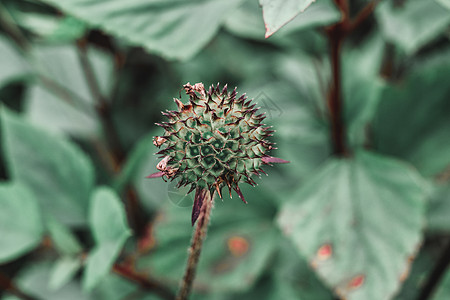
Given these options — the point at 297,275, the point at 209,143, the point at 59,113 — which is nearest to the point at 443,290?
the point at 297,275

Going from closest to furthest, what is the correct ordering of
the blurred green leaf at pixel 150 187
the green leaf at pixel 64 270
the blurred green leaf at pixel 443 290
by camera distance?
the green leaf at pixel 64 270 < the blurred green leaf at pixel 443 290 < the blurred green leaf at pixel 150 187

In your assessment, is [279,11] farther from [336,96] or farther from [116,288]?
[116,288]

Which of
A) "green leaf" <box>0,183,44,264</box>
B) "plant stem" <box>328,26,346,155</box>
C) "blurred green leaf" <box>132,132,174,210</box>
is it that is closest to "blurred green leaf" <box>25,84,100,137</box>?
"blurred green leaf" <box>132,132,174,210</box>

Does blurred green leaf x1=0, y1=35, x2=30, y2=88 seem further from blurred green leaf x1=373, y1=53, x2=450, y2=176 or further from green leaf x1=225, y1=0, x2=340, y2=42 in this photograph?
blurred green leaf x1=373, y1=53, x2=450, y2=176

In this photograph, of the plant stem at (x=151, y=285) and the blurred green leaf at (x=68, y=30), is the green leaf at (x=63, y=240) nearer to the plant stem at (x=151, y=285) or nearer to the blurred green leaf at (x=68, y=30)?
Answer: the plant stem at (x=151, y=285)

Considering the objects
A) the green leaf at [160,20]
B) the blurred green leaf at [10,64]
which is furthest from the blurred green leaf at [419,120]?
the blurred green leaf at [10,64]

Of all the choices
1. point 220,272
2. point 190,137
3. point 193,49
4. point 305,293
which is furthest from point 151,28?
point 305,293
